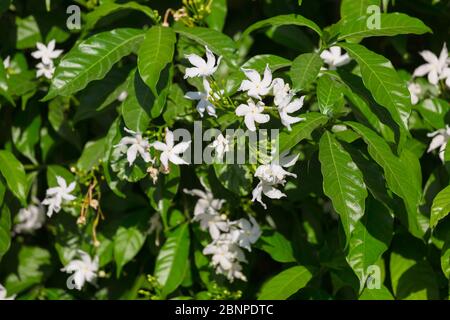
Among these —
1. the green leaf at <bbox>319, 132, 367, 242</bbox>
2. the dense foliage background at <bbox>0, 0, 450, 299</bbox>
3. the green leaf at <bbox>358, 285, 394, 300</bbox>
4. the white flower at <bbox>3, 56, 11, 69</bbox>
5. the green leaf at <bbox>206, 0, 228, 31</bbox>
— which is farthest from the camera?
the white flower at <bbox>3, 56, 11, 69</bbox>

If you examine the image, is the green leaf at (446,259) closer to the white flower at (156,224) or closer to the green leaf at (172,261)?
the green leaf at (172,261)

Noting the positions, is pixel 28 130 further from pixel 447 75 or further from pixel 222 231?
pixel 447 75

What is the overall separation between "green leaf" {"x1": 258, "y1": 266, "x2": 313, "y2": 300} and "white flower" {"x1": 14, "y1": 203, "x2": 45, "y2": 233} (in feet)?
2.95

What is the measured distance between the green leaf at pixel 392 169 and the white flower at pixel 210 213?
52 centimetres

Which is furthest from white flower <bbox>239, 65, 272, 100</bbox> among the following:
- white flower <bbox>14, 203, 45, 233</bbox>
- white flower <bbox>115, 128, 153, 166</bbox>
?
white flower <bbox>14, 203, 45, 233</bbox>

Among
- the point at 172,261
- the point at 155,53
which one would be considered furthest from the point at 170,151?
the point at 172,261

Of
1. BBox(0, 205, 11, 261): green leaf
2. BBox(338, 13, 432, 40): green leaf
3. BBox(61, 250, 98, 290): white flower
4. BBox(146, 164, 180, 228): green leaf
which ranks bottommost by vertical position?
BBox(61, 250, 98, 290): white flower

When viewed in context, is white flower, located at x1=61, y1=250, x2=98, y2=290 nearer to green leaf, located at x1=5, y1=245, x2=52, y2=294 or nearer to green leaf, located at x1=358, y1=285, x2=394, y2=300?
green leaf, located at x1=5, y1=245, x2=52, y2=294

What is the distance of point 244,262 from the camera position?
2.16m

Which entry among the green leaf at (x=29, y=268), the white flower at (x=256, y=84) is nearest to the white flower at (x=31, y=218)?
the green leaf at (x=29, y=268)

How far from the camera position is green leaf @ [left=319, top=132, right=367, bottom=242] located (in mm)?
1636

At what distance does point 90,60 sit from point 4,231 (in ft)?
1.99

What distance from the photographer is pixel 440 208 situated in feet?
5.48

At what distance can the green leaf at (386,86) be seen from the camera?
1.67m
